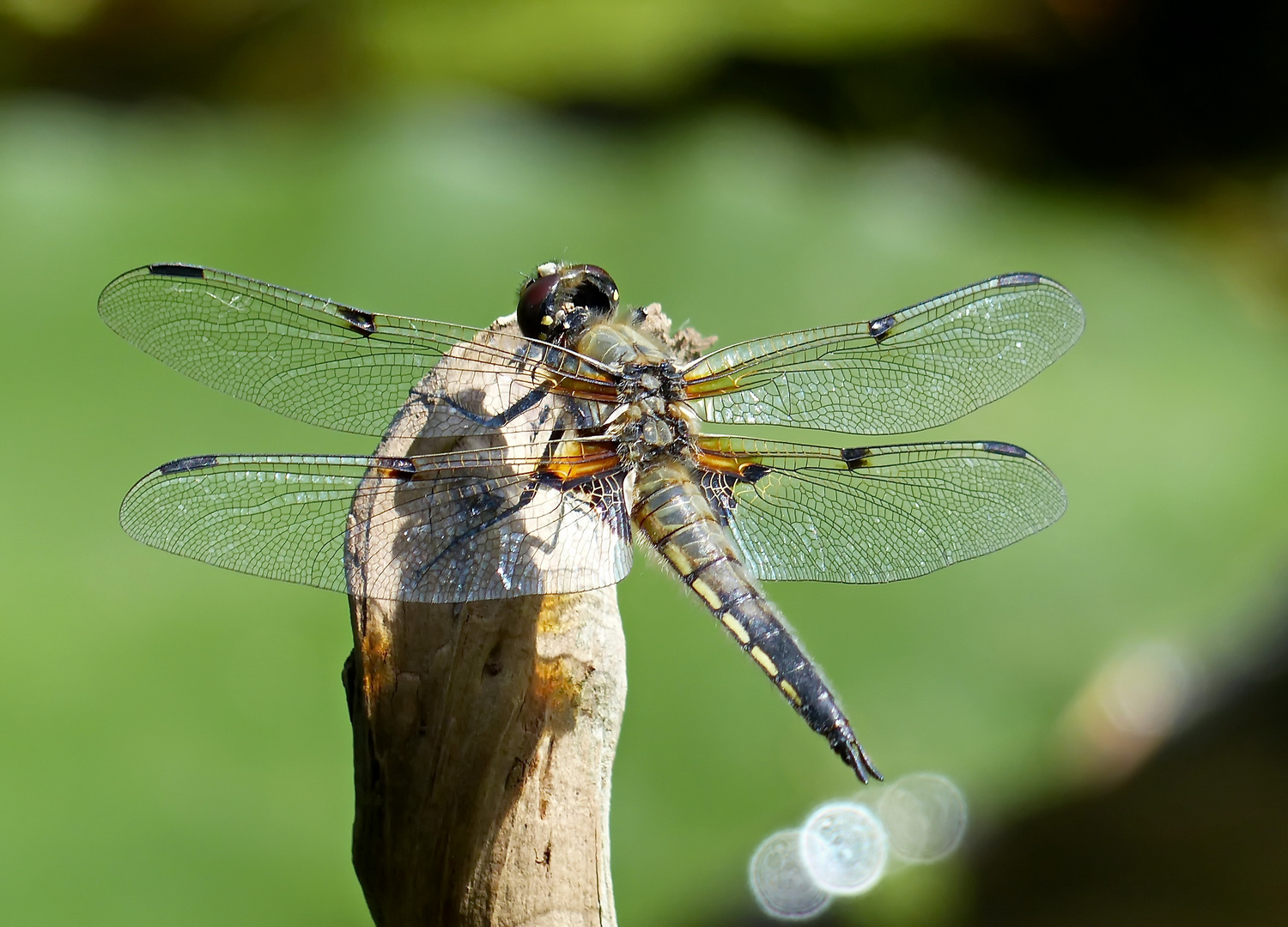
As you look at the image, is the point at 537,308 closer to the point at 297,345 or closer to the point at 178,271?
the point at 297,345

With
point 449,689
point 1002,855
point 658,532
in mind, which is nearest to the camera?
point 449,689

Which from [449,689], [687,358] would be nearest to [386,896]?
[449,689]

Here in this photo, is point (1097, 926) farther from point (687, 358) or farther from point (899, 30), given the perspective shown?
point (899, 30)

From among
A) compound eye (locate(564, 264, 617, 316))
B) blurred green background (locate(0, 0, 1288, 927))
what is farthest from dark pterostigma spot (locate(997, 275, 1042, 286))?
blurred green background (locate(0, 0, 1288, 927))

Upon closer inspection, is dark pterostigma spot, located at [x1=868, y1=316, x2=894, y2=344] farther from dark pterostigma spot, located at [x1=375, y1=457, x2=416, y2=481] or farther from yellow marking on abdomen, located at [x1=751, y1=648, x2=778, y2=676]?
dark pterostigma spot, located at [x1=375, y1=457, x2=416, y2=481]

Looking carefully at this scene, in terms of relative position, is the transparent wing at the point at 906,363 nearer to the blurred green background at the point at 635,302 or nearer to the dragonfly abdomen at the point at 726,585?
the dragonfly abdomen at the point at 726,585

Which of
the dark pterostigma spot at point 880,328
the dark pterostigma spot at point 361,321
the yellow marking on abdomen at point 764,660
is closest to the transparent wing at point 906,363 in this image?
the dark pterostigma spot at point 880,328

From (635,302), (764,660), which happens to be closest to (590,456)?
(764,660)
